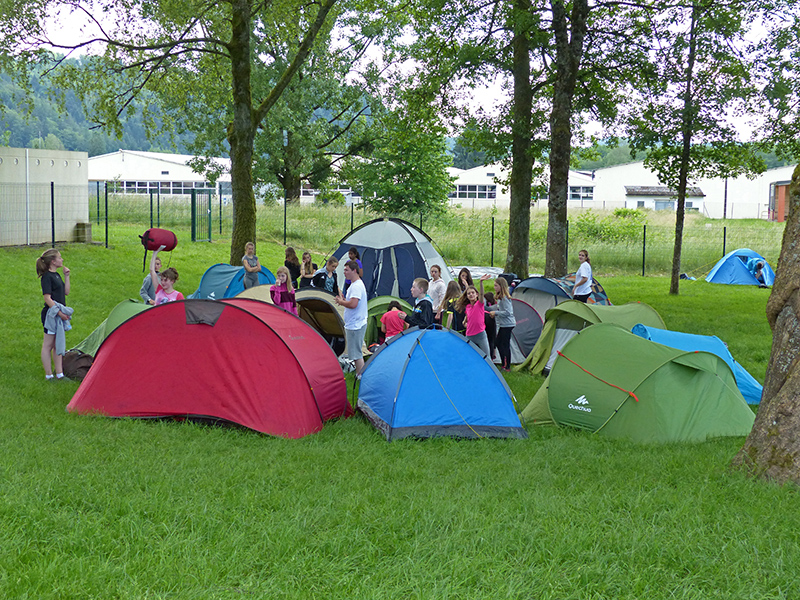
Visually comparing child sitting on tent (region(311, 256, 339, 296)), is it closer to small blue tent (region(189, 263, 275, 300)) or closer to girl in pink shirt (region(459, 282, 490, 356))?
small blue tent (region(189, 263, 275, 300))

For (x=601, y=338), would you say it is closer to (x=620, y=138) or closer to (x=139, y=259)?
(x=620, y=138)

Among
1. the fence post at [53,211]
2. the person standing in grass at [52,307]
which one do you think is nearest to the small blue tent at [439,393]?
the person standing in grass at [52,307]

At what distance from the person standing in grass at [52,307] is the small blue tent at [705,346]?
7.26 meters

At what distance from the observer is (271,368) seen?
756 cm

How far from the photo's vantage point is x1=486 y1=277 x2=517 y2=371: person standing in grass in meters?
10.8

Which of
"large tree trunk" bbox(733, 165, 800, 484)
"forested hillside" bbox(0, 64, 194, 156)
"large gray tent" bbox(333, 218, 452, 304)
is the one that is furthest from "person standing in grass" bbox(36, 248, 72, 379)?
"forested hillside" bbox(0, 64, 194, 156)

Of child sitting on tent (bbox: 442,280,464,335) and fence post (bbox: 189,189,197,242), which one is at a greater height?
fence post (bbox: 189,189,197,242)

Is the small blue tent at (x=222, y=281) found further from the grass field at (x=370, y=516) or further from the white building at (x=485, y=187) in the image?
the white building at (x=485, y=187)

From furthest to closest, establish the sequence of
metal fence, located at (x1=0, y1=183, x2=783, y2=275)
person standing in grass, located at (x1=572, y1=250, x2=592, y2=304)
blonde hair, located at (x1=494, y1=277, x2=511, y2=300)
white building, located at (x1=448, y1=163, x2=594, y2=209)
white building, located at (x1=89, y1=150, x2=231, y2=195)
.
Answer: white building, located at (x1=448, y1=163, x2=594, y2=209), white building, located at (x1=89, y1=150, x2=231, y2=195), metal fence, located at (x1=0, y1=183, x2=783, y2=275), person standing in grass, located at (x1=572, y1=250, x2=592, y2=304), blonde hair, located at (x1=494, y1=277, x2=511, y2=300)

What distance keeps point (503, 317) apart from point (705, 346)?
290 centimetres

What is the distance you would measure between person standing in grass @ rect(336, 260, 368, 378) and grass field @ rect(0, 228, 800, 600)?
2.35 metres

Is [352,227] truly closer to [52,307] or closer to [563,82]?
[563,82]

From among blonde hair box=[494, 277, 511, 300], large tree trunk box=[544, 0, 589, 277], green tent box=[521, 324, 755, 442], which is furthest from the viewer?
large tree trunk box=[544, 0, 589, 277]

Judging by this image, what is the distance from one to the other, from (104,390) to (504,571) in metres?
5.25
